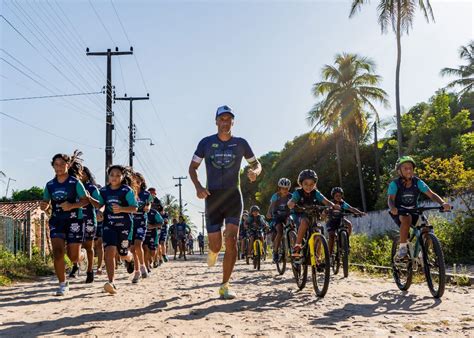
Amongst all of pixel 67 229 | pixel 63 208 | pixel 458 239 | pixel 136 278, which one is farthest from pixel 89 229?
pixel 458 239

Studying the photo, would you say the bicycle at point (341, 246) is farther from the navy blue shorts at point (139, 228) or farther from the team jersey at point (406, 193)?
the navy blue shorts at point (139, 228)

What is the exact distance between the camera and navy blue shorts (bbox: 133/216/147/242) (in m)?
10.0

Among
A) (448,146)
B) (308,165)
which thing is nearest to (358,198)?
(308,165)

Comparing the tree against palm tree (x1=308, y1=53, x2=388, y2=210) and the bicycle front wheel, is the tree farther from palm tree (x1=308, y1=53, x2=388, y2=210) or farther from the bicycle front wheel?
the bicycle front wheel

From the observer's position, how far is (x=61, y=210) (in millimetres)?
7613

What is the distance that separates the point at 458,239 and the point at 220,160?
28.5ft

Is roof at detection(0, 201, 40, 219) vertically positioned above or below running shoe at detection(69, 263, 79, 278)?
above

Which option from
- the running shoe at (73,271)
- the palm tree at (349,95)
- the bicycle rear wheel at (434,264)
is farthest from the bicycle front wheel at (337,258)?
the palm tree at (349,95)

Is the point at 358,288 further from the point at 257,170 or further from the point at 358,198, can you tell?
the point at 358,198

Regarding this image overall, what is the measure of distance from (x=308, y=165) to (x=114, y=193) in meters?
42.2

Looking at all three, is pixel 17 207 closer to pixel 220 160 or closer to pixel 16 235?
pixel 16 235

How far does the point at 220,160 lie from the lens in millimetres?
6613

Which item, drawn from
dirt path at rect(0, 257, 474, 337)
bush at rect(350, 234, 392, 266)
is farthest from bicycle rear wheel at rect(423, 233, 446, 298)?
bush at rect(350, 234, 392, 266)

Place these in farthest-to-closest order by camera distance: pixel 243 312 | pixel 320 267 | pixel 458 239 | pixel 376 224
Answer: pixel 376 224 → pixel 458 239 → pixel 320 267 → pixel 243 312
